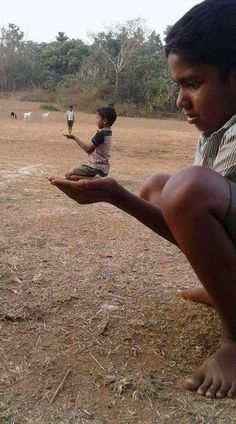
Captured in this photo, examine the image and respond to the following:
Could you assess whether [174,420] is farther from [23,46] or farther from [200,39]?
[23,46]

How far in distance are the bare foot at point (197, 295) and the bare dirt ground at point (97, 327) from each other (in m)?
0.03

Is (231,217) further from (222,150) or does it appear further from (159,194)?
(159,194)

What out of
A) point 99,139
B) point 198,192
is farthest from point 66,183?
point 99,139


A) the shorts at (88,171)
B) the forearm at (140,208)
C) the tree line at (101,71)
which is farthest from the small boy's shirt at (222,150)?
the tree line at (101,71)

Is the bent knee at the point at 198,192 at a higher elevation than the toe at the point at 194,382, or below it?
higher

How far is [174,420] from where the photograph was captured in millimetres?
1197

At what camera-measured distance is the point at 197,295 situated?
1.85m

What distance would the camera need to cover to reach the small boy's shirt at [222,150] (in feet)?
4.50

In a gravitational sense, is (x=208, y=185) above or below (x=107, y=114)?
above

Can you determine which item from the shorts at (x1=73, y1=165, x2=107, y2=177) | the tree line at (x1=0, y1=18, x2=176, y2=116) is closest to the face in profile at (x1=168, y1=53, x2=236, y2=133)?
the shorts at (x1=73, y1=165, x2=107, y2=177)

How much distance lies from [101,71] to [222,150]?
90.9 feet

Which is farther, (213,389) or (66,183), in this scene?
(66,183)

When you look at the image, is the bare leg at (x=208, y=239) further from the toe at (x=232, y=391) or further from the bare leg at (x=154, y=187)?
the bare leg at (x=154, y=187)

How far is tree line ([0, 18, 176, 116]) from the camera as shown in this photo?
25.1 meters
